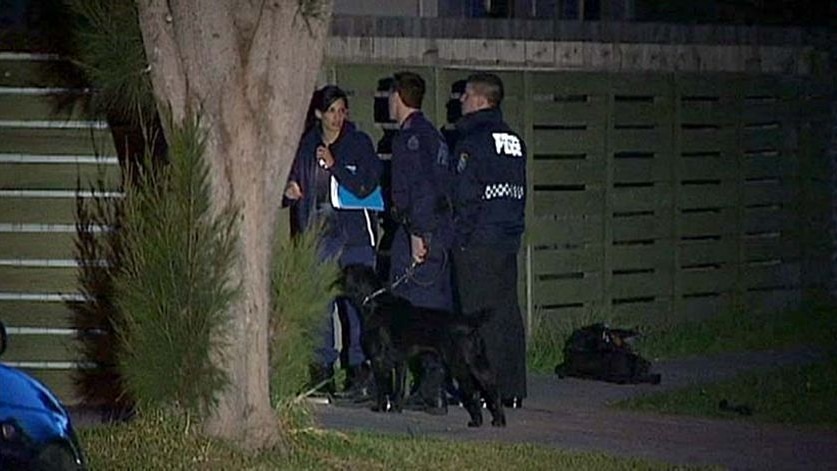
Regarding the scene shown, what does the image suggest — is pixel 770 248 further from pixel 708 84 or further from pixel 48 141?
pixel 48 141

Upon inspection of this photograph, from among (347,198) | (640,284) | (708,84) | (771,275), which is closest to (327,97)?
(347,198)

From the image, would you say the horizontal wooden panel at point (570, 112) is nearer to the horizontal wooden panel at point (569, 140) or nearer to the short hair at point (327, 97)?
the horizontal wooden panel at point (569, 140)

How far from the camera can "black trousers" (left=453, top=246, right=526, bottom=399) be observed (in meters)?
12.6

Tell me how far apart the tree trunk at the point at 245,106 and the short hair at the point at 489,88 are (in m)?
2.44

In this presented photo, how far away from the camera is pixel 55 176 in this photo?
12758mm

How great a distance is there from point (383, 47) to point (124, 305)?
14.4ft

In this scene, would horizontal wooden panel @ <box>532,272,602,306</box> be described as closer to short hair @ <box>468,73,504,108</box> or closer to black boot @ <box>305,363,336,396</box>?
black boot @ <box>305,363,336,396</box>

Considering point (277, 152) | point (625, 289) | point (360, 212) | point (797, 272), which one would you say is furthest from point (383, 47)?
point (797, 272)

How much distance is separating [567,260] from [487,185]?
9.83 ft

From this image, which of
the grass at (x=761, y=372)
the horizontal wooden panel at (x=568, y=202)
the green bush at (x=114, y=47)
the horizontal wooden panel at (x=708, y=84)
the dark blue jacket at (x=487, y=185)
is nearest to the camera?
the green bush at (x=114, y=47)

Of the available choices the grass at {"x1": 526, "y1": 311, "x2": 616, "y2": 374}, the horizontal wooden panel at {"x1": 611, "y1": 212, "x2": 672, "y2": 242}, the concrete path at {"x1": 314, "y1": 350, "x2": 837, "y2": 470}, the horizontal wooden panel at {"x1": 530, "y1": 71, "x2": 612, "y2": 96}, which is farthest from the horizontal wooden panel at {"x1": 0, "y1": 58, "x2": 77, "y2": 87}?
the horizontal wooden panel at {"x1": 611, "y1": 212, "x2": 672, "y2": 242}

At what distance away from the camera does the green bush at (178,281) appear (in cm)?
996

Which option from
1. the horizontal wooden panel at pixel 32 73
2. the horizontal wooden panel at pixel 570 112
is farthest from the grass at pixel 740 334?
the horizontal wooden panel at pixel 32 73

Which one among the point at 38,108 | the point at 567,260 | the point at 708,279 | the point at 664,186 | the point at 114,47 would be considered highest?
the point at 114,47
